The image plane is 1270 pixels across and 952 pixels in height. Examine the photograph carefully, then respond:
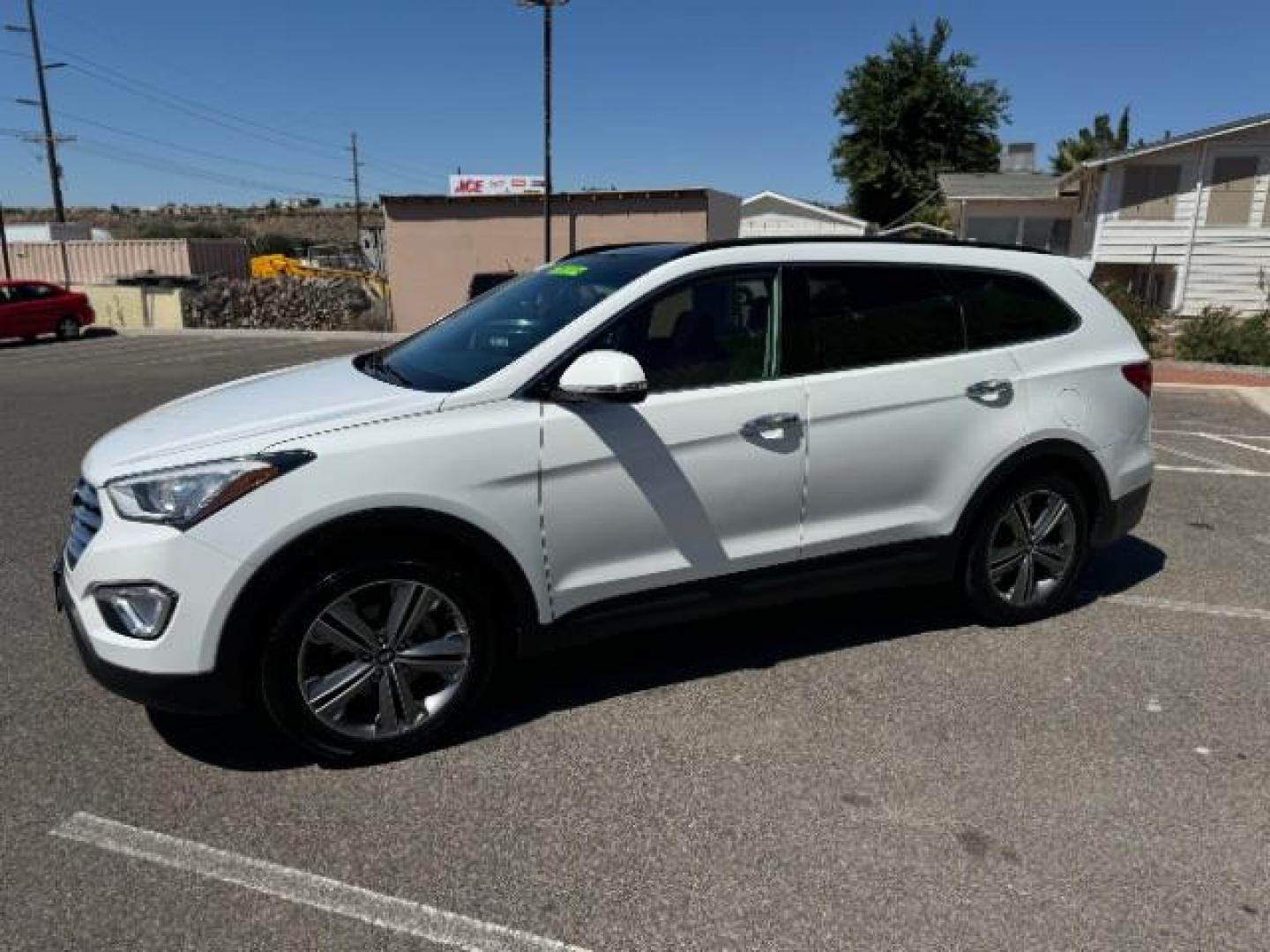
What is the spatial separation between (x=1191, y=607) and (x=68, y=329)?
27.4 meters

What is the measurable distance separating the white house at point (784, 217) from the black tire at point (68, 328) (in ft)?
95.5

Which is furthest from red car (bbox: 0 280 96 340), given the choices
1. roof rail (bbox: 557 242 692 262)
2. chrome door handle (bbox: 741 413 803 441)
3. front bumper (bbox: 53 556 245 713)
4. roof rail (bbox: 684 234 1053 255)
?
chrome door handle (bbox: 741 413 803 441)

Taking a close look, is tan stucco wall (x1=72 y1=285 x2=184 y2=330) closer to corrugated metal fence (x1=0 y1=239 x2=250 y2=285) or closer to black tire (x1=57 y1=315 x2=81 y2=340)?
Answer: black tire (x1=57 y1=315 x2=81 y2=340)

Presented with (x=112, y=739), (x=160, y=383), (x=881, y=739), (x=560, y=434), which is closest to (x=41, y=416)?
(x=160, y=383)

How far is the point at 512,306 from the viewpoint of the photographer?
3879mm

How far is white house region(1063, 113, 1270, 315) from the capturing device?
933 inches

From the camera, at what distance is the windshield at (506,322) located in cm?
337

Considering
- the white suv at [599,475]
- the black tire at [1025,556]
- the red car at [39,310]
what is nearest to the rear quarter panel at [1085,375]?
the white suv at [599,475]

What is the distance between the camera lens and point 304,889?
252cm

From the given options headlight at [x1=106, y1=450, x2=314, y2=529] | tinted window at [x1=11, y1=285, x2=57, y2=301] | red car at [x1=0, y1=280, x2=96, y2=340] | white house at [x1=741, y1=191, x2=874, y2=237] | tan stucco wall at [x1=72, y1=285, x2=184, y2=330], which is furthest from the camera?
white house at [x1=741, y1=191, x2=874, y2=237]

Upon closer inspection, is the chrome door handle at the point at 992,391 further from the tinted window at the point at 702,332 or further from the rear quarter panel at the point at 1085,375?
the tinted window at the point at 702,332

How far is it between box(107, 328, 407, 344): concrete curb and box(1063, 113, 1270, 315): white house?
1914cm

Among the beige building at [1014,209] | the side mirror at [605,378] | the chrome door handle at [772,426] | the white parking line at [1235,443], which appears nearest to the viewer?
the side mirror at [605,378]

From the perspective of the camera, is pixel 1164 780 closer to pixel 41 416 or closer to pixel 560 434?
pixel 560 434
